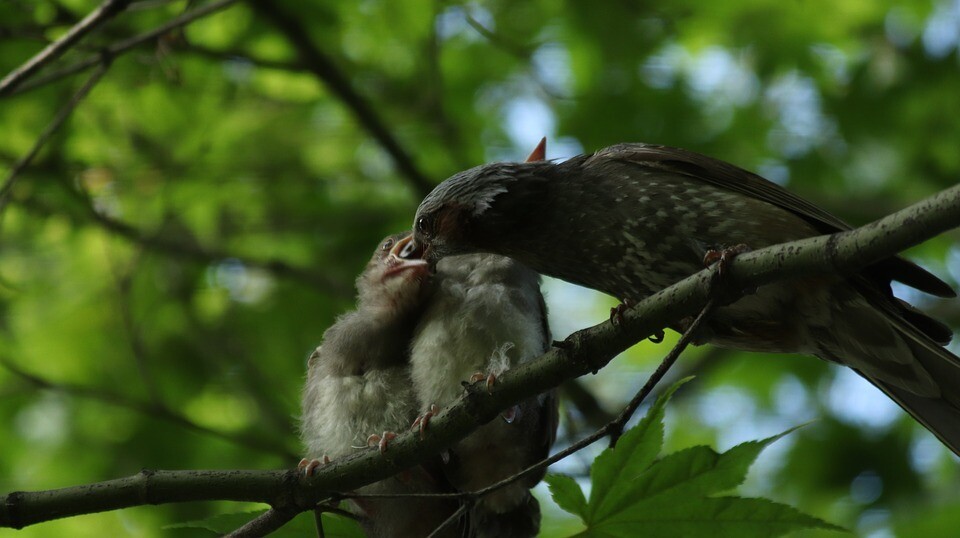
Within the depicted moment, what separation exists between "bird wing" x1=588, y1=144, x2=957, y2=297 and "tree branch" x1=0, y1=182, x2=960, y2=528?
79 centimetres

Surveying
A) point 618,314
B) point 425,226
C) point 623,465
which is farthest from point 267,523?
point 425,226

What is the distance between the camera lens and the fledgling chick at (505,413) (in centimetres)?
334

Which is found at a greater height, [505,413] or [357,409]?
[357,409]

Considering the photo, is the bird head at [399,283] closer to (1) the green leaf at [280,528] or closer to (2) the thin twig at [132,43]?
(1) the green leaf at [280,528]

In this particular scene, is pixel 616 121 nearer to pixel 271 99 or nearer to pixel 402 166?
pixel 402 166

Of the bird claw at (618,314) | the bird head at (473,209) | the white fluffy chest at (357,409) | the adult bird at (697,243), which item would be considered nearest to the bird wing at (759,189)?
the adult bird at (697,243)

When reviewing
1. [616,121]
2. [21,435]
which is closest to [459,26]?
[616,121]

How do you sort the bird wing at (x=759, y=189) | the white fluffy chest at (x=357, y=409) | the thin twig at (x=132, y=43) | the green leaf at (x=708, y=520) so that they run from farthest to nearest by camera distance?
the thin twig at (x=132, y=43) < the white fluffy chest at (x=357, y=409) < the bird wing at (x=759, y=189) < the green leaf at (x=708, y=520)

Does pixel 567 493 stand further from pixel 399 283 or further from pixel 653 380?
pixel 399 283

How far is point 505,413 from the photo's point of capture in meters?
3.29

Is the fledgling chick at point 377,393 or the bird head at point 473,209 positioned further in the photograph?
the bird head at point 473,209

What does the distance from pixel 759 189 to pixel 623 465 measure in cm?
124

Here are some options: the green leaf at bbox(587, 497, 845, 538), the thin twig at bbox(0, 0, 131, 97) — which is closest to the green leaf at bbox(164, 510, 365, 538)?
the green leaf at bbox(587, 497, 845, 538)

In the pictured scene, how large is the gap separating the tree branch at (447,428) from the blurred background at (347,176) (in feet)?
9.52
